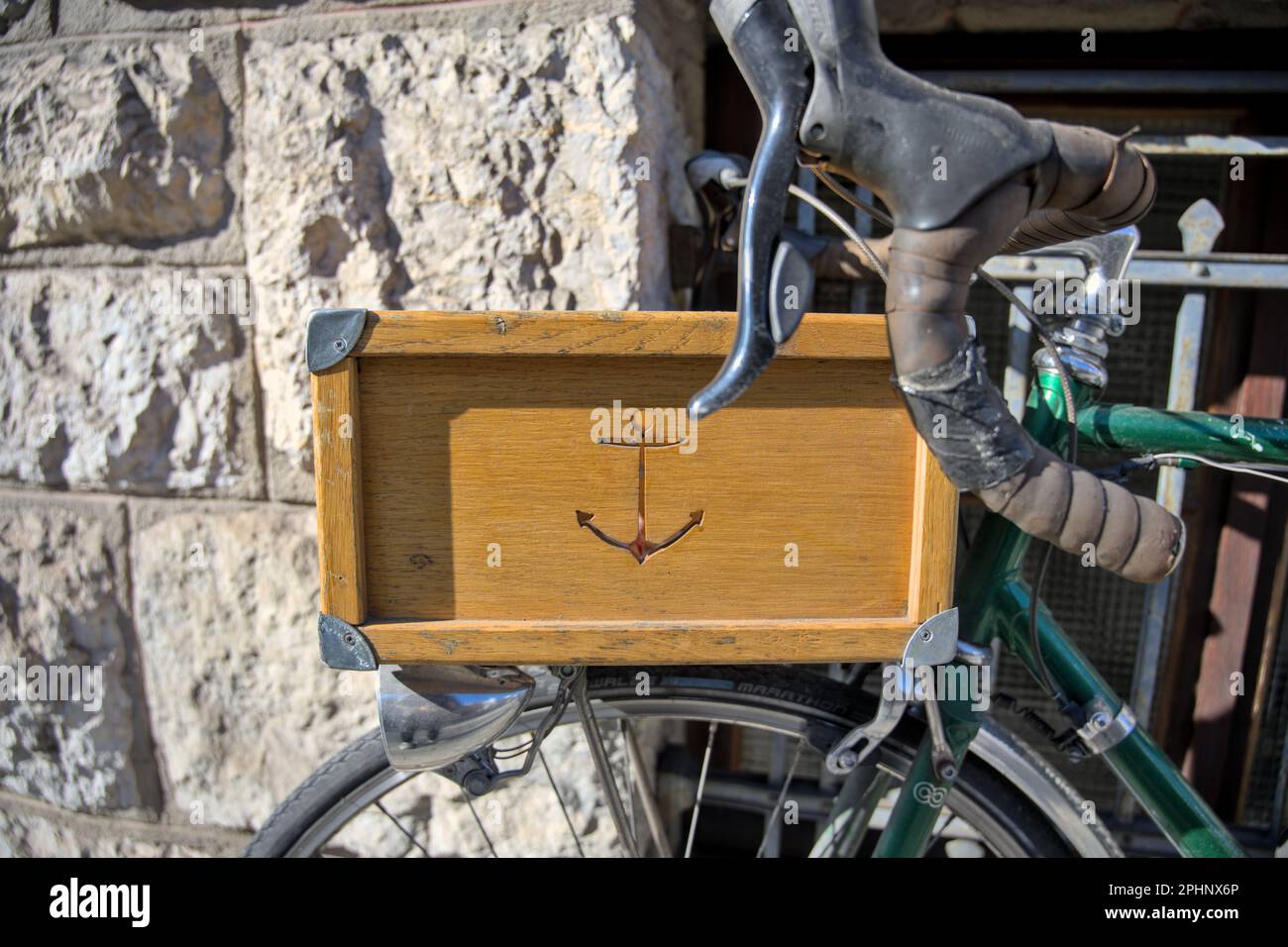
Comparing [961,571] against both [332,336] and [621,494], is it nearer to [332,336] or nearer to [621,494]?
[621,494]

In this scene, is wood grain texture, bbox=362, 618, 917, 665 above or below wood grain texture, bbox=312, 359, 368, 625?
below

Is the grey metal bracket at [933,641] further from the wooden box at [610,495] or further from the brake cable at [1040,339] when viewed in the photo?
the brake cable at [1040,339]

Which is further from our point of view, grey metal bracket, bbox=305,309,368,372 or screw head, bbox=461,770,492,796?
screw head, bbox=461,770,492,796

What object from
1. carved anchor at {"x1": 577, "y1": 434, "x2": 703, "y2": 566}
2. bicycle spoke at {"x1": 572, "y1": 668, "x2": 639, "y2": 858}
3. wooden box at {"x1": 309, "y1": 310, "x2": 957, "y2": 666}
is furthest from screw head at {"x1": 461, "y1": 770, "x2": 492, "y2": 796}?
carved anchor at {"x1": 577, "y1": 434, "x2": 703, "y2": 566}

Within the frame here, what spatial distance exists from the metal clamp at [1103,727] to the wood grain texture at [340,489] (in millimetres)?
813

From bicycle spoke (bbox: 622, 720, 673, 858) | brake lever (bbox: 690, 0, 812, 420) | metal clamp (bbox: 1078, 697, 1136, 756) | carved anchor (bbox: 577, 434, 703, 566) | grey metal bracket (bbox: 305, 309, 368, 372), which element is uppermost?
brake lever (bbox: 690, 0, 812, 420)

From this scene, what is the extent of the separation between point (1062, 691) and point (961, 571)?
7.2 inches

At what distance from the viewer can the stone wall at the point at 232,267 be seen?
1143 millimetres

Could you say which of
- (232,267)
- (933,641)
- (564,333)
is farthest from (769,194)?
(232,267)

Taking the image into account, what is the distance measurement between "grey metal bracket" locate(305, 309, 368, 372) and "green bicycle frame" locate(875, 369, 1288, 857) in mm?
712

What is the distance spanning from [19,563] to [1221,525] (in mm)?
2024

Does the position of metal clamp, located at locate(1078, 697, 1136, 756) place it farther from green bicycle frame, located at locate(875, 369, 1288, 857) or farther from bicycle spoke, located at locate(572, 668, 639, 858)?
bicycle spoke, located at locate(572, 668, 639, 858)

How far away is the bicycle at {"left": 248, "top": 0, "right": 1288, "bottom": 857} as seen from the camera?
62 cm

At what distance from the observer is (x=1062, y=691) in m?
0.97
